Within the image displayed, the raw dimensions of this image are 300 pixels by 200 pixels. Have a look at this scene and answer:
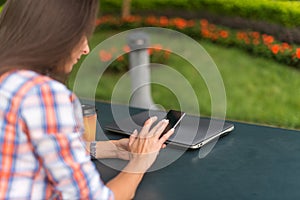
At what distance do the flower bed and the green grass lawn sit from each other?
92mm

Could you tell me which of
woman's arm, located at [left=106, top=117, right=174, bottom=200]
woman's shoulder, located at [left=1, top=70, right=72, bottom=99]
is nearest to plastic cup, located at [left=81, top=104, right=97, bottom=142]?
woman's arm, located at [left=106, top=117, right=174, bottom=200]

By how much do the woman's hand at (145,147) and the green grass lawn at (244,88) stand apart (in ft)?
9.67

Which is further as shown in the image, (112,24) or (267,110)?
(112,24)

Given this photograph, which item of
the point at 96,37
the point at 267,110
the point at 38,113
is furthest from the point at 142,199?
the point at 96,37

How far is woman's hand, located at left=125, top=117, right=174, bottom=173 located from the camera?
135 cm

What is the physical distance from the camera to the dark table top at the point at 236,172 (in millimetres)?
1298

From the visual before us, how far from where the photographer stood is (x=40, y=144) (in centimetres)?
104

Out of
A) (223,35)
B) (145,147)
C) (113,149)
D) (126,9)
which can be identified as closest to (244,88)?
(223,35)

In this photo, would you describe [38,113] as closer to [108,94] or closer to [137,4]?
[108,94]

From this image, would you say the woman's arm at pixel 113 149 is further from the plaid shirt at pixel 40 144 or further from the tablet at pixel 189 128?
the plaid shirt at pixel 40 144

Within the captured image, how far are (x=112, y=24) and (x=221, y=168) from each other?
16.9 feet

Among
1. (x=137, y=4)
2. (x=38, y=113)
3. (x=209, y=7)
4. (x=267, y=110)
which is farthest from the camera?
(x=137, y=4)

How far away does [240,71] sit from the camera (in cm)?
518

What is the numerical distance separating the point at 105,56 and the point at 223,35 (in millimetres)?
1351
